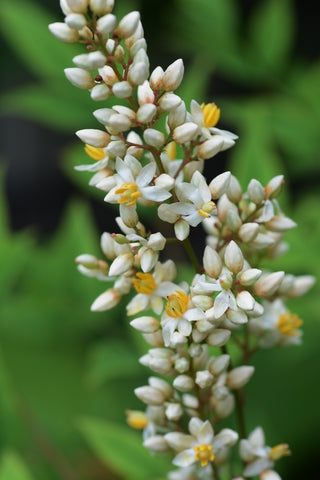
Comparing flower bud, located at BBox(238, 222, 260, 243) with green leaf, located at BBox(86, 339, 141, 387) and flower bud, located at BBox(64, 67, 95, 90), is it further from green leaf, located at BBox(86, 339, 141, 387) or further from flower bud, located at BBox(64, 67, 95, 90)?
green leaf, located at BBox(86, 339, 141, 387)

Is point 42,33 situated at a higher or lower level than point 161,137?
higher

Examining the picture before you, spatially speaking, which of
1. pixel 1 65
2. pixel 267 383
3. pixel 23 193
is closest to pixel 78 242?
pixel 267 383

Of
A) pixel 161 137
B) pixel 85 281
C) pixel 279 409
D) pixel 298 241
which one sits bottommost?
pixel 279 409

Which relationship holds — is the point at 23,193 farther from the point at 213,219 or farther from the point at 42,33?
the point at 213,219

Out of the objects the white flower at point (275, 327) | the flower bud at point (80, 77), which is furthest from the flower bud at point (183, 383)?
the flower bud at point (80, 77)

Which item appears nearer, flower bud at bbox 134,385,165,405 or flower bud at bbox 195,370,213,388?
flower bud at bbox 195,370,213,388

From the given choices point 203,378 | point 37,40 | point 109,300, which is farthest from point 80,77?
point 37,40

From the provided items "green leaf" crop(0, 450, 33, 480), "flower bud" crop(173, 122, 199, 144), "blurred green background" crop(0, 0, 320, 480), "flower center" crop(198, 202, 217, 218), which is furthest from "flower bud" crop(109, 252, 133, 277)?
"blurred green background" crop(0, 0, 320, 480)
